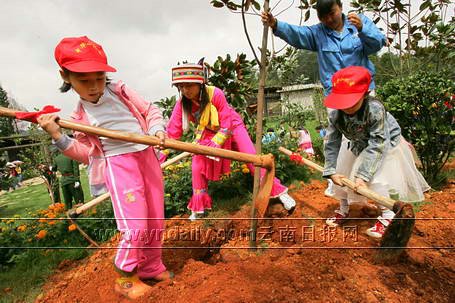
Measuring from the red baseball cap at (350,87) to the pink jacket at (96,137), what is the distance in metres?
1.28

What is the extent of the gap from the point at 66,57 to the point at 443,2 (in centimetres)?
583

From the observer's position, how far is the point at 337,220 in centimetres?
301

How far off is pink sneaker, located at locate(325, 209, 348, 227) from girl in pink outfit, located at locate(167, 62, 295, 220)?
404mm

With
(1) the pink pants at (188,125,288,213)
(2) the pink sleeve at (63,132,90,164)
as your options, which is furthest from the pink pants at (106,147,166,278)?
(1) the pink pants at (188,125,288,213)

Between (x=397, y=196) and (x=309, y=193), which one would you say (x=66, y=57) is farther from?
(x=309, y=193)

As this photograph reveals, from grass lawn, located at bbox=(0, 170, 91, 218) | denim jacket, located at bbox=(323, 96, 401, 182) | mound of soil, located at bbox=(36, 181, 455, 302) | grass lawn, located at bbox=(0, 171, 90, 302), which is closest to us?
mound of soil, located at bbox=(36, 181, 455, 302)

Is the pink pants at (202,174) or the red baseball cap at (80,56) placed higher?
the red baseball cap at (80,56)

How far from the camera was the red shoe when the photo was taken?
1.90 metres

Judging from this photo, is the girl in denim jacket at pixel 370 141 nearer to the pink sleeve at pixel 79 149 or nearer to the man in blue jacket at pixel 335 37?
the man in blue jacket at pixel 335 37

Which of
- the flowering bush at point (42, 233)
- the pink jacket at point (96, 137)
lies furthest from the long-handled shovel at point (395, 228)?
the flowering bush at point (42, 233)

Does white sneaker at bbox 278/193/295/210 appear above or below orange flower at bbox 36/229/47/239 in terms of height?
above

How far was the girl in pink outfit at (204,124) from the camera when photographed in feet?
9.63

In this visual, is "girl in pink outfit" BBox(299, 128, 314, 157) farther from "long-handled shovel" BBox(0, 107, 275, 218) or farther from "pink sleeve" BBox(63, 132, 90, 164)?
"pink sleeve" BBox(63, 132, 90, 164)

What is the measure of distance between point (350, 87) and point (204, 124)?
4.87ft
